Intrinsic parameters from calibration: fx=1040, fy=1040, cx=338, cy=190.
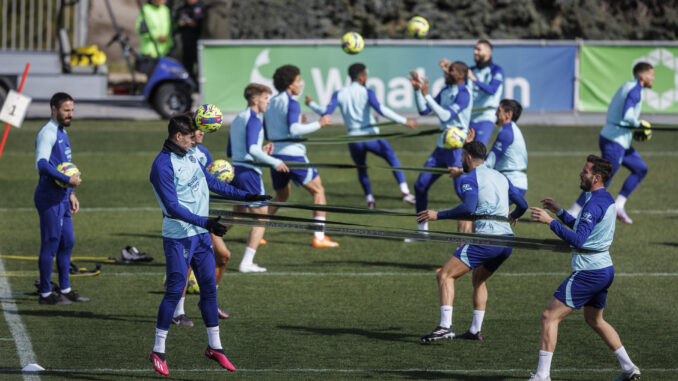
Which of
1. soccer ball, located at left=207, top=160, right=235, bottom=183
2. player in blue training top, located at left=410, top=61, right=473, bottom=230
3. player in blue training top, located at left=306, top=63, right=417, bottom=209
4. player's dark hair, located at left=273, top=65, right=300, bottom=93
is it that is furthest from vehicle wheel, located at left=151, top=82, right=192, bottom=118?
soccer ball, located at left=207, top=160, right=235, bottom=183

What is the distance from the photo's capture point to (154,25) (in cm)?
2473

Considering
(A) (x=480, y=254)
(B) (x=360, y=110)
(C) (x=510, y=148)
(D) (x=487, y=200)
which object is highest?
(B) (x=360, y=110)

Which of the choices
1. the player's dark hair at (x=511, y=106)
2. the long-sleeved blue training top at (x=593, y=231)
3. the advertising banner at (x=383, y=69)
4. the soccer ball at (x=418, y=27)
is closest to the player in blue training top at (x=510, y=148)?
the player's dark hair at (x=511, y=106)

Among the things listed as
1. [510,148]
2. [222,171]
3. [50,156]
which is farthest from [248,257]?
[510,148]

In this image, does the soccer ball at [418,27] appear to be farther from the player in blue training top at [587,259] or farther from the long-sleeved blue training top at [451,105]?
the player in blue training top at [587,259]

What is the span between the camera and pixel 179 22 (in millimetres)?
26656

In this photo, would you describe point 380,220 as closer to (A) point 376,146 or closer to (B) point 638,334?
(A) point 376,146

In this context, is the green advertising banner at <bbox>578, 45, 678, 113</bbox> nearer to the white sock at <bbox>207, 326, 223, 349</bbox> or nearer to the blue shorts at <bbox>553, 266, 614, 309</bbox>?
the blue shorts at <bbox>553, 266, 614, 309</bbox>

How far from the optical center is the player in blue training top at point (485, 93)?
14.9 meters

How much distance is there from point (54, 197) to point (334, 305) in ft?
10.00

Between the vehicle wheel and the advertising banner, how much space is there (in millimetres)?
606

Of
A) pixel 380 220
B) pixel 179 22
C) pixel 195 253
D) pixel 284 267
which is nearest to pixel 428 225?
pixel 380 220

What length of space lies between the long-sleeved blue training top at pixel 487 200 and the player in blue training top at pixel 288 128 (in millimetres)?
3526

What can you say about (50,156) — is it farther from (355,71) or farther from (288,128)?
(355,71)
